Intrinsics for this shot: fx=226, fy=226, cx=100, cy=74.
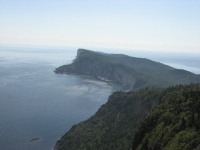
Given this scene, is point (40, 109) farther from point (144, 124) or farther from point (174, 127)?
point (174, 127)

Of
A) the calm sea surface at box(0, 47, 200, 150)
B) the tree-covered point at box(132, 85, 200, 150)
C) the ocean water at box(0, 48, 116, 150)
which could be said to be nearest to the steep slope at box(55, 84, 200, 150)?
the tree-covered point at box(132, 85, 200, 150)

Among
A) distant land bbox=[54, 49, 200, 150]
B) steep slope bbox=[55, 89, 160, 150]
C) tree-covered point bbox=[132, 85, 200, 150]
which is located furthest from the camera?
steep slope bbox=[55, 89, 160, 150]

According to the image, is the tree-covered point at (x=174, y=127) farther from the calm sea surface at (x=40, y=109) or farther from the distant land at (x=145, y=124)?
the calm sea surface at (x=40, y=109)

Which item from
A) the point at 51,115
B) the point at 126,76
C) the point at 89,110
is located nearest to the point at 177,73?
the point at 126,76

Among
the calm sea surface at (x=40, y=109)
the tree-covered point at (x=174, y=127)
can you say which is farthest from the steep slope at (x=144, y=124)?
the calm sea surface at (x=40, y=109)

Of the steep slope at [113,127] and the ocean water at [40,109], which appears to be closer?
the steep slope at [113,127]

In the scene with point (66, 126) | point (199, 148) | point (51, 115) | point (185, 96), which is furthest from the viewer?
point (51, 115)

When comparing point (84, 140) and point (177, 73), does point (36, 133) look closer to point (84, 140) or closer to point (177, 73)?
point (84, 140)

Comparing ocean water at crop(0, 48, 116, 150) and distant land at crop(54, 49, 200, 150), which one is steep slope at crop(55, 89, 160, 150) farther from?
ocean water at crop(0, 48, 116, 150)
